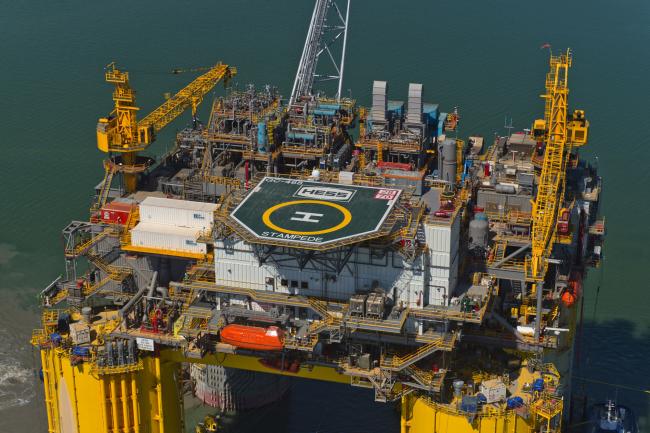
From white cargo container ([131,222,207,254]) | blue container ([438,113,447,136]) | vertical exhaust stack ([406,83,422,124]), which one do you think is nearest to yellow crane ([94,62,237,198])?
white cargo container ([131,222,207,254])

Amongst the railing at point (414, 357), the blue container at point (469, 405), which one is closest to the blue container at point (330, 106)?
the railing at point (414, 357)

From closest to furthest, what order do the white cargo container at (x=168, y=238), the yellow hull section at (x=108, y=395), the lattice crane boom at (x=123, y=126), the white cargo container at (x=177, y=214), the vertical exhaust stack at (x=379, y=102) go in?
the yellow hull section at (x=108, y=395)
the white cargo container at (x=168, y=238)
the white cargo container at (x=177, y=214)
the lattice crane boom at (x=123, y=126)
the vertical exhaust stack at (x=379, y=102)

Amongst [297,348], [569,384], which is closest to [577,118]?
[569,384]

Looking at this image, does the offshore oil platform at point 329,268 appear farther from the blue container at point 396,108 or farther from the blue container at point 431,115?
the blue container at point 431,115

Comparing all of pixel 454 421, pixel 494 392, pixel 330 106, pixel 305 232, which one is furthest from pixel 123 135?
pixel 494 392

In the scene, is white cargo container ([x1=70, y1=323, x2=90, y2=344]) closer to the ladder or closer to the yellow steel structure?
the ladder
